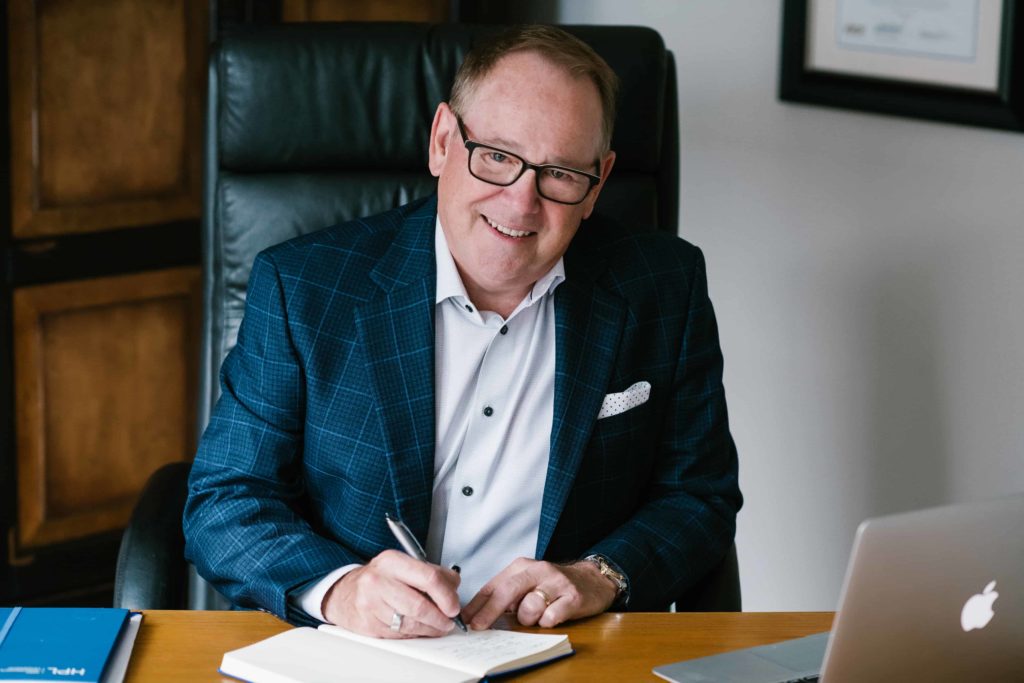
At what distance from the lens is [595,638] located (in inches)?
52.8

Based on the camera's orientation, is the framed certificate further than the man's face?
Yes

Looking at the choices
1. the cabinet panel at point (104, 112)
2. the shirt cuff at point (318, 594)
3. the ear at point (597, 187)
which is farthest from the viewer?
the cabinet panel at point (104, 112)

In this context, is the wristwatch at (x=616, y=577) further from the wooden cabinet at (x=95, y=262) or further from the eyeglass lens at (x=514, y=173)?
the wooden cabinet at (x=95, y=262)

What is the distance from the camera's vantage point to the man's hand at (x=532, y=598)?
53.8 inches

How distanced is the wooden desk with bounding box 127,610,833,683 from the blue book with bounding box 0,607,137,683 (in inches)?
1.2

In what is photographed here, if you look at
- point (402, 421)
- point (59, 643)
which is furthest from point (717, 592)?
point (59, 643)

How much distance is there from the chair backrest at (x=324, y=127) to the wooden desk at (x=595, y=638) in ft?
2.13

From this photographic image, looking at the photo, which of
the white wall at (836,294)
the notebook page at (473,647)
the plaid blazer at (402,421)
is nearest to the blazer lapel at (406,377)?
the plaid blazer at (402,421)

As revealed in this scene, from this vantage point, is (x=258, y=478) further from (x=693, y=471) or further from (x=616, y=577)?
(x=693, y=471)

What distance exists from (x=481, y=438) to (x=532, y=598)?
0.34m

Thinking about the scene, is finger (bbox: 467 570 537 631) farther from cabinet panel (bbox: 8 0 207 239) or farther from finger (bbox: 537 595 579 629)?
cabinet panel (bbox: 8 0 207 239)

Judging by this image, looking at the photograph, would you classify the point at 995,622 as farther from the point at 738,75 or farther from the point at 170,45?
the point at 170,45

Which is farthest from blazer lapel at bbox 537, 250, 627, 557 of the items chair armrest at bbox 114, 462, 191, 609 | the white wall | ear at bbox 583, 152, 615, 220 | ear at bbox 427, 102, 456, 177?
the white wall

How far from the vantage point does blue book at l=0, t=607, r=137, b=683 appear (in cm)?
118
